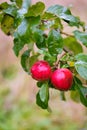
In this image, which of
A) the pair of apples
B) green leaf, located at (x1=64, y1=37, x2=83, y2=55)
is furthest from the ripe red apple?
green leaf, located at (x1=64, y1=37, x2=83, y2=55)

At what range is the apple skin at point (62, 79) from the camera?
1.07 metres

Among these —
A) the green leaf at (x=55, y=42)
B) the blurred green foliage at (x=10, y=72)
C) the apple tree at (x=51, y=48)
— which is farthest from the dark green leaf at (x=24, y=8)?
the blurred green foliage at (x=10, y=72)

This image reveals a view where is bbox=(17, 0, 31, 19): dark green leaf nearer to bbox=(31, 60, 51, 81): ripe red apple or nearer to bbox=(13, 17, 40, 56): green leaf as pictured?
bbox=(13, 17, 40, 56): green leaf

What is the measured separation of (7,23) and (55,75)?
0.34m

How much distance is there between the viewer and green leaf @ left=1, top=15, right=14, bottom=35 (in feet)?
4.40

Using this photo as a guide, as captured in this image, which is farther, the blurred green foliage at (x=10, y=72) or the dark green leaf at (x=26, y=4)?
the blurred green foliage at (x=10, y=72)

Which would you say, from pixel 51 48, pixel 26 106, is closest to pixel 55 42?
pixel 51 48

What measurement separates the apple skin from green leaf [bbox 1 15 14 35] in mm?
320

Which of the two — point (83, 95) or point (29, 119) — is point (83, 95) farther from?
point (29, 119)

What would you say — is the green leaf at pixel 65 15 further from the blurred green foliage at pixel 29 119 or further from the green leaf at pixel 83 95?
the blurred green foliage at pixel 29 119

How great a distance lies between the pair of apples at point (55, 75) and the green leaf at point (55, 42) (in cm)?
5

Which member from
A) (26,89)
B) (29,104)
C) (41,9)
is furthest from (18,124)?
(41,9)

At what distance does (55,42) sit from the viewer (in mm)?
1133

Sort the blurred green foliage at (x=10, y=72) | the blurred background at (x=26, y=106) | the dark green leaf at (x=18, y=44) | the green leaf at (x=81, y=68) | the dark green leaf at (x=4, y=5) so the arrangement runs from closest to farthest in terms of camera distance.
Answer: the green leaf at (x=81, y=68) → the dark green leaf at (x=18, y=44) → the dark green leaf at (x=4, y=5) → the blurred background at (x=26, y=106) → the blurred green foliage at (x=10, y=72)
